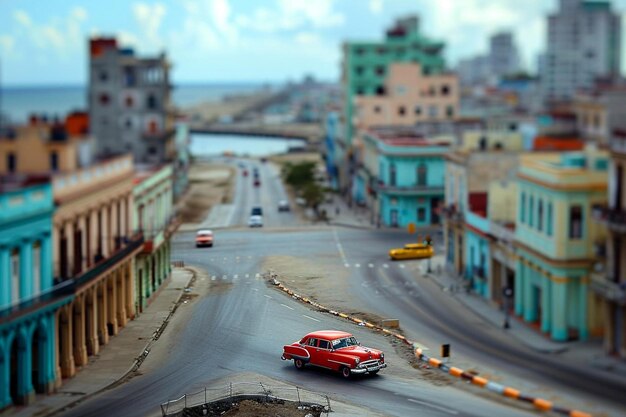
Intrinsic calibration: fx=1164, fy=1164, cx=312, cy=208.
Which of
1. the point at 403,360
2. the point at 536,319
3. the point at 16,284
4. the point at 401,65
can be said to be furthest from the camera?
the point at 401,65

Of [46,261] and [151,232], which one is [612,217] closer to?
[46,261]

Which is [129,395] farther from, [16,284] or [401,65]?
[401,65]

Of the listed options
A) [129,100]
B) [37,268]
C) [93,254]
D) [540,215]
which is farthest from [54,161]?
[129,100]

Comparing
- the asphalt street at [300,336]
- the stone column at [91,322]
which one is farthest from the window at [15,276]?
the stone column at [91,322]

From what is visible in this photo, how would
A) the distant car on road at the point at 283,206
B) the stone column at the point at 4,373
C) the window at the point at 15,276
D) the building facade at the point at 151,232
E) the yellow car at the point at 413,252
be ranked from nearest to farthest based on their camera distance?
the stone column at the point at 4,373 < the window at the point at 15,276 < the building facade at the point at 151,232 < the yellow car at the point at 413,252 < the distant car on road at the point at 283,206

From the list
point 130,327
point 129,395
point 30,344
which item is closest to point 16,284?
point 30,344

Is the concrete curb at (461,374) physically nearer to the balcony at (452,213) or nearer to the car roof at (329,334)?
the car roof at (329,334)
